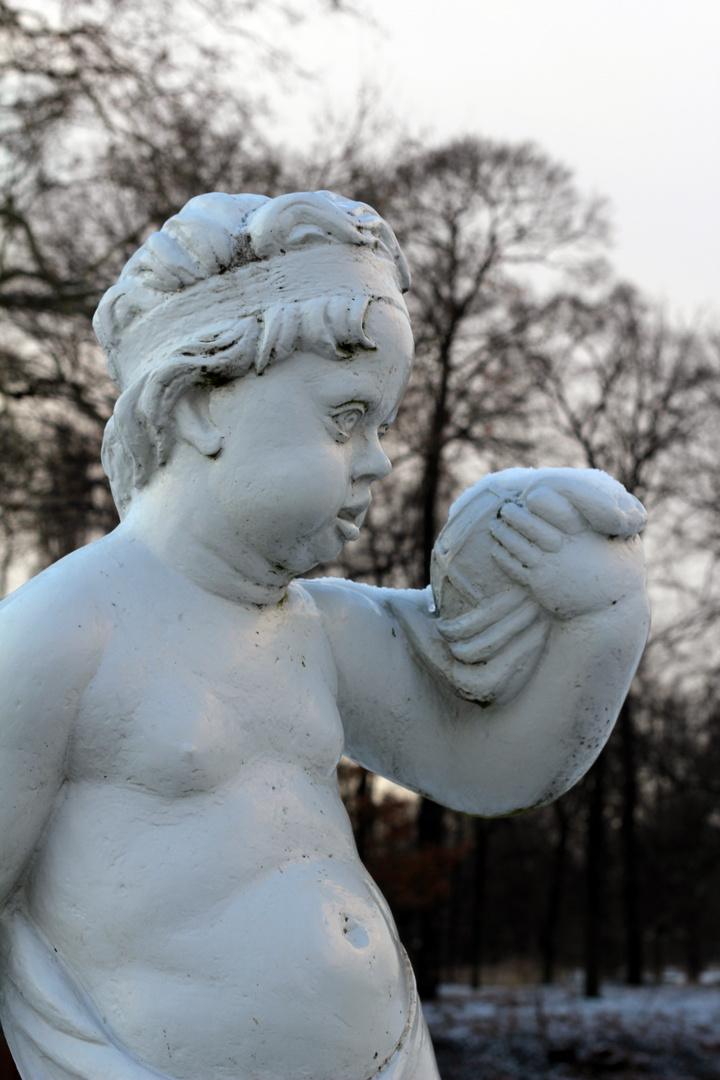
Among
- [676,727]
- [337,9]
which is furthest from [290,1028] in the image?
[676,727]

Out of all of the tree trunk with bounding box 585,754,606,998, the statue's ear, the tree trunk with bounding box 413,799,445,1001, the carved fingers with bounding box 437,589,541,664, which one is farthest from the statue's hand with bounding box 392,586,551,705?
the tree trunk with bounding box 585,754,606,998

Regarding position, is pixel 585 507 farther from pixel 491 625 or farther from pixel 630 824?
pixel 630 824

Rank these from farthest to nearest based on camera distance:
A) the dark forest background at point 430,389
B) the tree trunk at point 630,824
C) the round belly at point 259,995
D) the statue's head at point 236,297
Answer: the tree trunk at point 630,824, the dark forest background at point 430,389, the statue's head at point 236,297, the round belly at point 259,995

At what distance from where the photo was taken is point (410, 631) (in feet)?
6.05

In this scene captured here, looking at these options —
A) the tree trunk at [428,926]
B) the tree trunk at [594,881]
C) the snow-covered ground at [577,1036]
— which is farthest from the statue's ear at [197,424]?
the tree trunk at [594,881]

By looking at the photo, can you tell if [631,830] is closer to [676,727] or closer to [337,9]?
[676,727]

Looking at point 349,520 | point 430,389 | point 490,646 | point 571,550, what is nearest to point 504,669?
point 490,646

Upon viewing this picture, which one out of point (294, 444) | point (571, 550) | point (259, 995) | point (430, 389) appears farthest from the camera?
point (430, 389)

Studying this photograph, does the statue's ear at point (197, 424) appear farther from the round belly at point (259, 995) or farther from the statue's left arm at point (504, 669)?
the round belly at point (259, 995)

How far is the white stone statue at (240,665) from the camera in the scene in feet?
4.70

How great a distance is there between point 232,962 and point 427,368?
10596 millimetres

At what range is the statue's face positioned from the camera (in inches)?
60.3

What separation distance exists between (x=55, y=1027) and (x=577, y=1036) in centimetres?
1114

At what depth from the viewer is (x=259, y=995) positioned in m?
1.42
